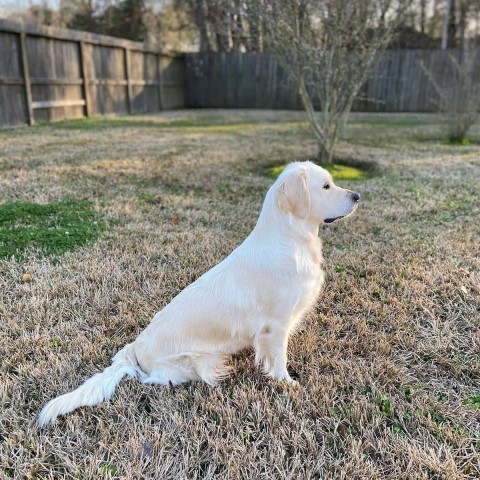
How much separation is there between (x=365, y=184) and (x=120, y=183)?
343 cm

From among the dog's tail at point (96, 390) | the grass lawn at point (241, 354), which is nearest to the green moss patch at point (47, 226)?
the grass lawn at point (241, 354)

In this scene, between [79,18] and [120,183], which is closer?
[120,183]

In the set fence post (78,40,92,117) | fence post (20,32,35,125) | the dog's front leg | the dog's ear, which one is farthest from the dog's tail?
fence post (78,40,92,117)

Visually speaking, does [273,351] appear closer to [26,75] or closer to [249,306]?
[249,306]

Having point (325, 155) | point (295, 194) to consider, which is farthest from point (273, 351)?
point (325, 155)

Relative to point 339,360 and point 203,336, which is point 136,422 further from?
point 339,360

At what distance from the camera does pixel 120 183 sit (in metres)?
6.29

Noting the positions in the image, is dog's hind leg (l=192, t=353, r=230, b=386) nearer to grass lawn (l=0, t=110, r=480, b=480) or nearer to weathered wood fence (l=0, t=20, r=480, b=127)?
grass lawn (l=0, t=110, r=480, b=480)

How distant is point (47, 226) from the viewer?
4.50 m

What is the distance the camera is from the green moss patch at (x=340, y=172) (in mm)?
6852

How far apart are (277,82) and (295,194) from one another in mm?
17813

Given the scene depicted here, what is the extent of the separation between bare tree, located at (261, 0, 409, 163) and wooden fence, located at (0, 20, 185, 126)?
692 centimetres

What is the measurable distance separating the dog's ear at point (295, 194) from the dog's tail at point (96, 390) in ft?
3.70

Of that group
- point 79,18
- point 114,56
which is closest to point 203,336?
point 114,56
